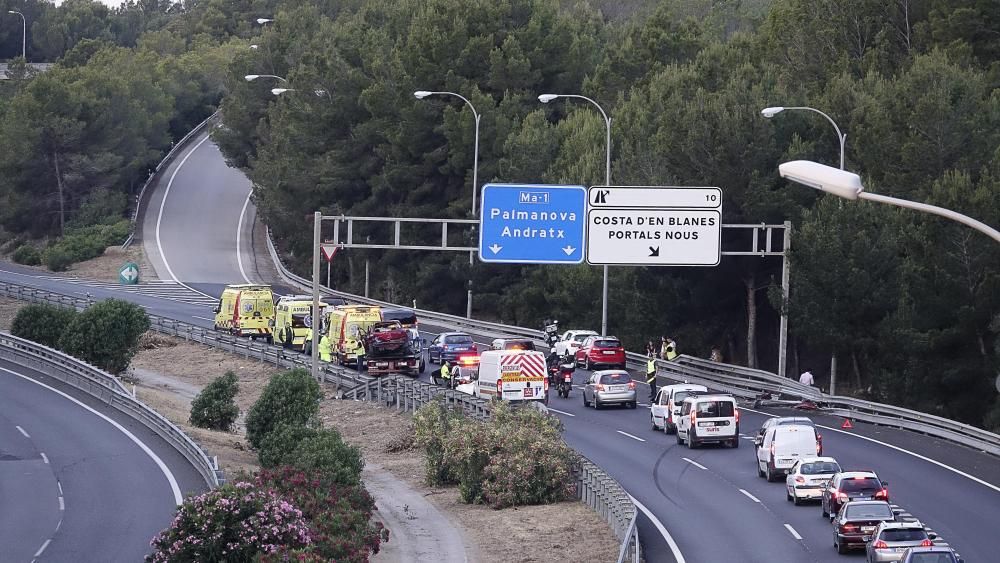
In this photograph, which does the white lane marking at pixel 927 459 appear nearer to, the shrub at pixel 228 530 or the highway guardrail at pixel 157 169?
the shrub at pixel 228 530

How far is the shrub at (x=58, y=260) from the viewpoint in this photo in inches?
3905

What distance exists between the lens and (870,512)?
26.5m

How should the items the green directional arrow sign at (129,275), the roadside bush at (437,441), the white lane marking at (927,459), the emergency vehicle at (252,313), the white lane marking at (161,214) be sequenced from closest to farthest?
the white lane marking at (927,459) < the roadside bush at (437,441) < the emergency vehicle at (252,313) < the green directional arrow sign at (129,275) < the white lane marking at (161,214)

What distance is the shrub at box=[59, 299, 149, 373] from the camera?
188 ft

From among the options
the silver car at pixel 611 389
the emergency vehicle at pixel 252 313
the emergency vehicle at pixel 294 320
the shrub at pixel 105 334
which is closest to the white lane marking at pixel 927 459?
the silver car at pixel 611 389

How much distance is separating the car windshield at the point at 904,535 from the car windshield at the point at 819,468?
695 cm

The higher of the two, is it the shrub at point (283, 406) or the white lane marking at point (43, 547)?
the shrub at point (283, 406)

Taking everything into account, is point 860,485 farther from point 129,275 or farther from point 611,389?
point 129,275

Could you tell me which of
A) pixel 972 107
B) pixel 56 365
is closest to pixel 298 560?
pixel 56 365

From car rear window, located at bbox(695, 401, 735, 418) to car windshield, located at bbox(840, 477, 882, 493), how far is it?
1104 centimetres

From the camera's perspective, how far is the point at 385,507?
3438cm

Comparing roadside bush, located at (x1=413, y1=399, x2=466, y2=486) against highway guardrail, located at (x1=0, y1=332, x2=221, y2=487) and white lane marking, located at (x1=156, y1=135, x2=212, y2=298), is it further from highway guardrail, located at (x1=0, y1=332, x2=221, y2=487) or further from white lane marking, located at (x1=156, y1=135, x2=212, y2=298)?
white lane marking, located at (x1=156, y1=135, x2=212, y2=298)

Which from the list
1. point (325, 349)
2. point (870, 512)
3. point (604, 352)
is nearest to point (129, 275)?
point (325, 349)

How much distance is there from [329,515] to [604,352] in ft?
106
